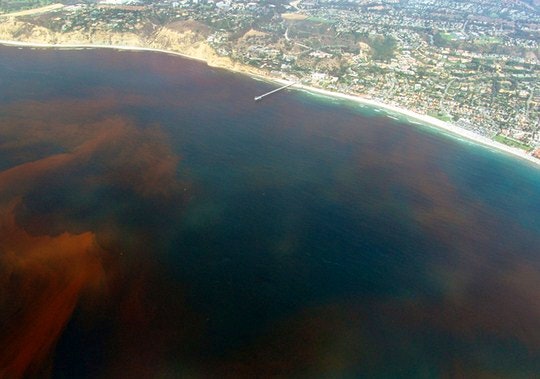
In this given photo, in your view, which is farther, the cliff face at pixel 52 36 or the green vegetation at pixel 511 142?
the cliff face at pixel 52 36

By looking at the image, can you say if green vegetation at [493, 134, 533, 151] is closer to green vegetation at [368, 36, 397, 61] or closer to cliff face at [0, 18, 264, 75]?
green vegetation at [368, 36, 397, 61]

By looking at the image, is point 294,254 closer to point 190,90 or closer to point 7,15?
point 190,90

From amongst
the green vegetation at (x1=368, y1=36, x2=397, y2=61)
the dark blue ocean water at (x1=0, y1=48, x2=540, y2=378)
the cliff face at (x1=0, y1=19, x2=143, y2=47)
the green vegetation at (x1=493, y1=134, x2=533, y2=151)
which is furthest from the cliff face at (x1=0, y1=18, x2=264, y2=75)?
the green vegetation at (x1=493, y1=134, x2=533, y2=151)

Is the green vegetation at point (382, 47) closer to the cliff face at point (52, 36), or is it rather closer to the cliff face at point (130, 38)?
the cliff face at point (130, 38)

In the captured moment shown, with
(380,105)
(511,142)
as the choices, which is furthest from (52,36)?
(511,142)

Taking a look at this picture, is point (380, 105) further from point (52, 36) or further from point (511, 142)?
point (52, 36)

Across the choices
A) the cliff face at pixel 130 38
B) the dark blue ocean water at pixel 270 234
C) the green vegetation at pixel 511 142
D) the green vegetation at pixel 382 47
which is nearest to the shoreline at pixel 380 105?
the cliff face at pixel 130 38
